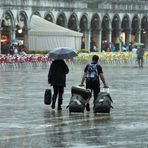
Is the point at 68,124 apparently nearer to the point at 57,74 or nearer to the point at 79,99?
the point at 79,99

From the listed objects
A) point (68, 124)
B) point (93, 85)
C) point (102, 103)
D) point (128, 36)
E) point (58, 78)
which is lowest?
point (128, 36)

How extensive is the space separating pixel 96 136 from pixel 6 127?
9.34 ft

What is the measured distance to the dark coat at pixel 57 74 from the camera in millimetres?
26203

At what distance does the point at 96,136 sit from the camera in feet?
64.7

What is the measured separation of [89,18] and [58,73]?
7650cm

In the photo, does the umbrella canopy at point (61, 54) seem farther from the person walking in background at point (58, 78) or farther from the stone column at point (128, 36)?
the stone column at point (128, 36)

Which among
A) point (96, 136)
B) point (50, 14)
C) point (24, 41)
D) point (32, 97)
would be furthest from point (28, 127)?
point (50, 14)

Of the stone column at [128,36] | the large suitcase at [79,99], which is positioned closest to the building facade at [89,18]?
the stone column at [128,36]

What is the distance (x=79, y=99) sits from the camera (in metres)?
24.9

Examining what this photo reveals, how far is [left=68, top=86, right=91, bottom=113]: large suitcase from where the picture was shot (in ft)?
81.3

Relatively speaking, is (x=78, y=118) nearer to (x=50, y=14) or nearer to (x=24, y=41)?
(x=24, y=41)

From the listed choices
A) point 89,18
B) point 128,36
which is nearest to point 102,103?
point 89,18

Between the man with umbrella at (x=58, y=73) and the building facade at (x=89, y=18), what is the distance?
172 feet

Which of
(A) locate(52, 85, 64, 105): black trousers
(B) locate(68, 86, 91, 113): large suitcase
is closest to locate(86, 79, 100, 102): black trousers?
(B) locate(68, 86, 91, 113): large suitcase
